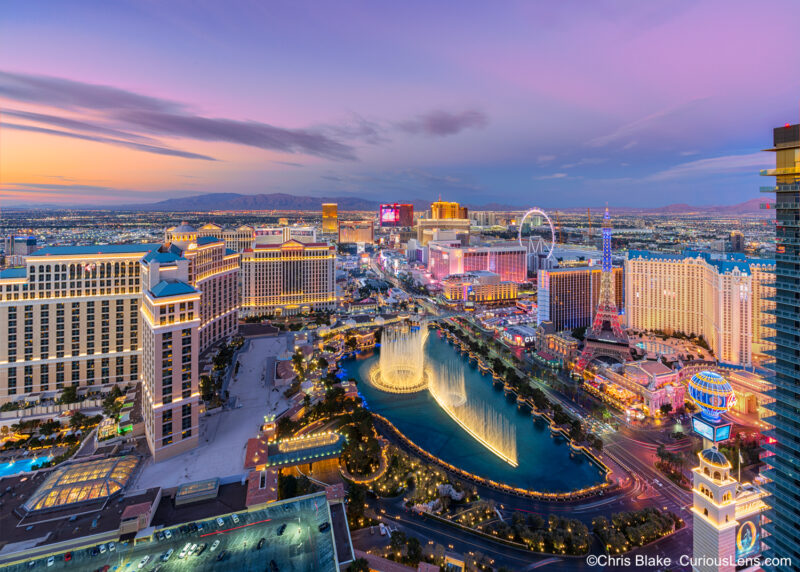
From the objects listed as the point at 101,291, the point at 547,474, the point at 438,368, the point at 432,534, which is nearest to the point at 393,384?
the point at 438,368

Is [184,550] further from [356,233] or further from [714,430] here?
[356,233]

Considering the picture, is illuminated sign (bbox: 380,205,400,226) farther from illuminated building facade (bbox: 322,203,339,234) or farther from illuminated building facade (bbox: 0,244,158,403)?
illuminated building facade (bbox: 0,244,158,403)

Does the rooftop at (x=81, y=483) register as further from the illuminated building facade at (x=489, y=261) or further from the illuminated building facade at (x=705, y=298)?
the illuminated building facade at (x=489, y=261)

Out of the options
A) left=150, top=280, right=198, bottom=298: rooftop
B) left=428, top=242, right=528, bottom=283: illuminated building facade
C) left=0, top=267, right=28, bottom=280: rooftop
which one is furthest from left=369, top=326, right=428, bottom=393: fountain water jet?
left=428, top=242, right=528, bottom=283: illuminated building facade

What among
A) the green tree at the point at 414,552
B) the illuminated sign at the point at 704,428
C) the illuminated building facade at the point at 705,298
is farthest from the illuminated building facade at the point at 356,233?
the illuminated sign at the point at 704,428

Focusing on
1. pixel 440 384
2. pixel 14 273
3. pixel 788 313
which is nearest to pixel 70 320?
pixel 14 273
